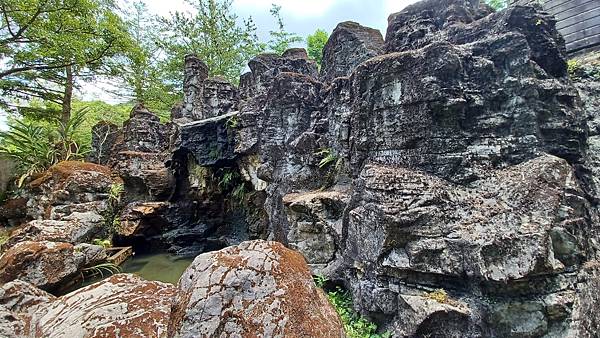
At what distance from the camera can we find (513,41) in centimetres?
372

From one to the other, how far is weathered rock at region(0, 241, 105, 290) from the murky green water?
1.97 m

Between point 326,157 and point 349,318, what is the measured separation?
2.90 metres

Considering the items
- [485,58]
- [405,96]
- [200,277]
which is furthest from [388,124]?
[200,277]

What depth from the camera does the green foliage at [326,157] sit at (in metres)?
5.81

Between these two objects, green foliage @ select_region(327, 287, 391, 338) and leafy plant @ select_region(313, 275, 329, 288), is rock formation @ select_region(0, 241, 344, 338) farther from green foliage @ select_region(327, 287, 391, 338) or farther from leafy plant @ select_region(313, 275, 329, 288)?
leafy plant @ select_region(313, 275, 329, 288)

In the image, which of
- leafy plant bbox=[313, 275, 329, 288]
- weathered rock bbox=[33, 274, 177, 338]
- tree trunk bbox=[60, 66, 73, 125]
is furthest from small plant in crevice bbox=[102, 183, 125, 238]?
leafy plant bbox=[313, 275, 329, 288]

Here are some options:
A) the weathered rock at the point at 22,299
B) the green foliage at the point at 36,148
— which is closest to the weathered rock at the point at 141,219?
the green foliage at the point at 36,148

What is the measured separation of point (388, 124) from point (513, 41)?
177 cm

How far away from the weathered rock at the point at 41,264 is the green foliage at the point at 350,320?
4437 mm

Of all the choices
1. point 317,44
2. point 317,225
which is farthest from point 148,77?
point 317,225

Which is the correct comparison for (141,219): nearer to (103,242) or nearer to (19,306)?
(103,242)

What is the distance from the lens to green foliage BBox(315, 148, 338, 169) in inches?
229

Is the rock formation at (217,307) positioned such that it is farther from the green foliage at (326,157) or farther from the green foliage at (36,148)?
the green foliage at (36,148)

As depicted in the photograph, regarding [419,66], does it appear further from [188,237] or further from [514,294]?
[188,237]
